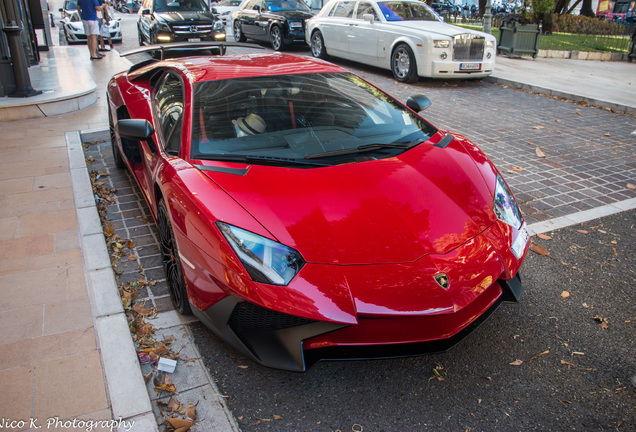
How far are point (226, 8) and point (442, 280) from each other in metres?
22.0

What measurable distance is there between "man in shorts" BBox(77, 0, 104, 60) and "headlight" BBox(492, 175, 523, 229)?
1298 centimetres

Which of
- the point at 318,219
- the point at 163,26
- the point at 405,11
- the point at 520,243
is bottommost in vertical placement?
the point at 520,243

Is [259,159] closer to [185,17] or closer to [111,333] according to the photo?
[111,333]

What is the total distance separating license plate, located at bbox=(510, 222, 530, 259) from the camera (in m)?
2.71

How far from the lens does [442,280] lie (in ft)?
7.68

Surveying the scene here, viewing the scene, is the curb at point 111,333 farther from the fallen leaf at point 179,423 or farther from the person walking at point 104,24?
the person walking at point 104,24

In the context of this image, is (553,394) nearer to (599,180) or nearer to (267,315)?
(267,315)

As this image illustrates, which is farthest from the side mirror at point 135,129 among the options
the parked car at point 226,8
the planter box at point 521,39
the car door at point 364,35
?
the parked car at point 226,8

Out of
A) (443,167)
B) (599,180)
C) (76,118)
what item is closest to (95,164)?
(76,118)

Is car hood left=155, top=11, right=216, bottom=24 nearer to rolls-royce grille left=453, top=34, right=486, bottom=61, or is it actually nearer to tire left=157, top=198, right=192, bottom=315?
rolls-royce grille left=453, top=34, right=486, bottom=61

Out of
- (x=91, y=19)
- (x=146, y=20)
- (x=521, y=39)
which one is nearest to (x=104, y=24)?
(x=146, y=20)

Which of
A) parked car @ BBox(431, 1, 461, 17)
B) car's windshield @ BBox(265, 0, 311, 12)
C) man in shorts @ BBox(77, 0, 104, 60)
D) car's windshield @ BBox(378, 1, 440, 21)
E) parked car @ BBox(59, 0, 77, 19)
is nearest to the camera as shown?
car's windshield @ BBox(378, 1, 440, 21)

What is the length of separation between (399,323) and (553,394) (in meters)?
0.91

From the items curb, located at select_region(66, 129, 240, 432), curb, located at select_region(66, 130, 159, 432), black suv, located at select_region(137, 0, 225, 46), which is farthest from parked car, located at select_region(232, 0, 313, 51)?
curb, located at select_region(66, 129, 240, 432)
